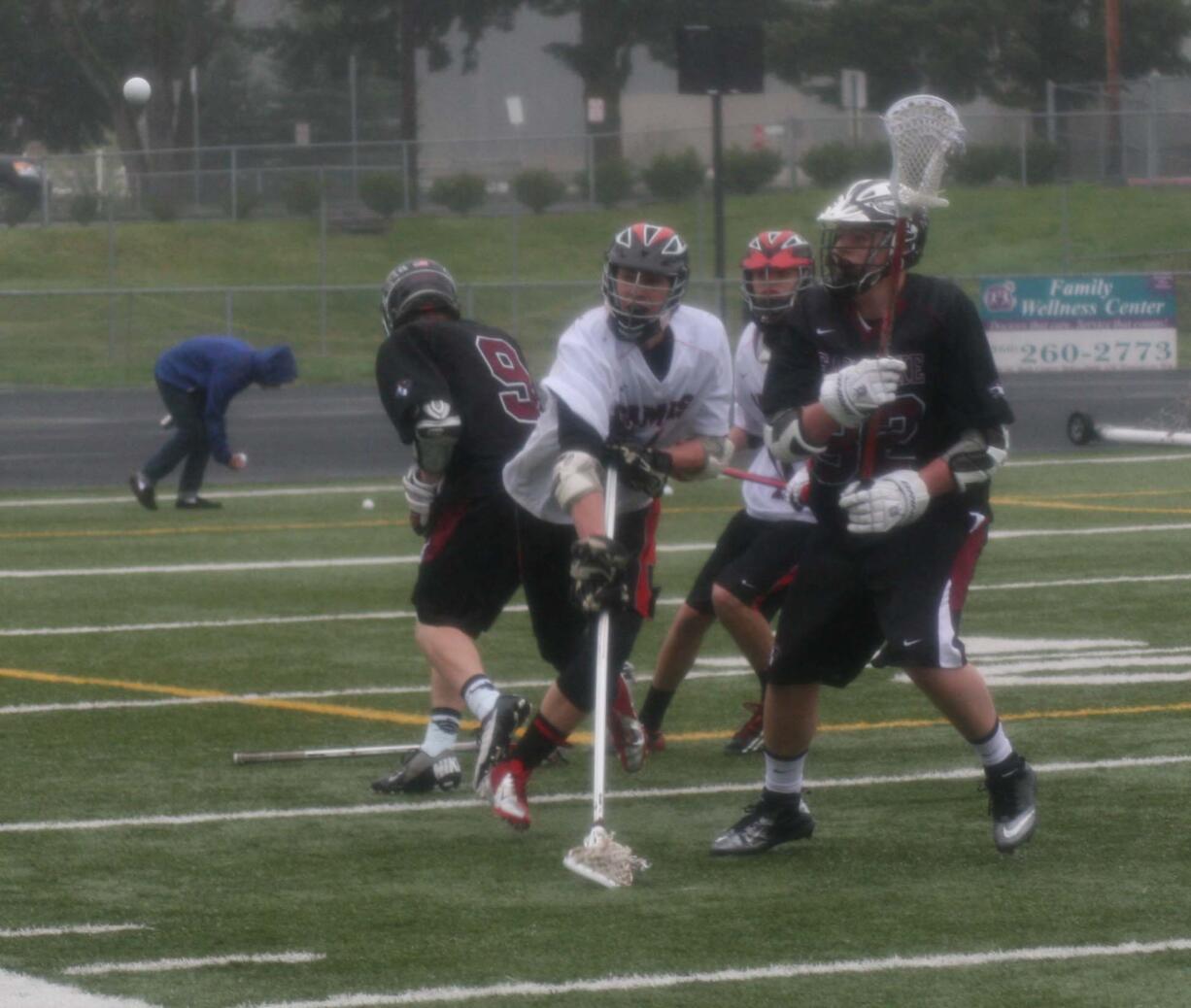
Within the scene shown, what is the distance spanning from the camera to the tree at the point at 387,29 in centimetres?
5716

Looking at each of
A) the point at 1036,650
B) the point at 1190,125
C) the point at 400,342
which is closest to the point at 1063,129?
the point at 1190,125

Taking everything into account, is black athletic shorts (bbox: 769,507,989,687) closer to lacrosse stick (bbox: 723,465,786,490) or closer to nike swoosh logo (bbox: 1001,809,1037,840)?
nike swoosh logo (bbox: 1001,809,1037,840)

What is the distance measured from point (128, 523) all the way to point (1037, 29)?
1601 inches

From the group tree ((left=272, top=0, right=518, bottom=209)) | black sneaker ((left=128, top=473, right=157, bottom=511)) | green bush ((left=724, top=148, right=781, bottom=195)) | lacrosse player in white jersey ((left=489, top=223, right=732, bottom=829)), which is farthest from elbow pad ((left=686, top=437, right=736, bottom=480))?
tree ((left=272, top=0, right=518, bottom=209))

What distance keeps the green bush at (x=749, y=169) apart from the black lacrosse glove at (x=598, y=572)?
130 feet

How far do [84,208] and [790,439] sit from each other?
39852mm

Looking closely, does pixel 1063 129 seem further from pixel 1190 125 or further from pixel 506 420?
pixel 506 420

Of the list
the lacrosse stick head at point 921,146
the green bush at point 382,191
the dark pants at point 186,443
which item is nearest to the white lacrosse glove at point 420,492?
the lacrosse stick head at point 921,146

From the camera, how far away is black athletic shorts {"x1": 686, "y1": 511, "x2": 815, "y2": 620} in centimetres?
877

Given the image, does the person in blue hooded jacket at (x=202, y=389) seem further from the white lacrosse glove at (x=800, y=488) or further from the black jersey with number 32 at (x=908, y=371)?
the black jersey with number 32 at (x=908, y=371)

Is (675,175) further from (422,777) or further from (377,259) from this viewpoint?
(422,777)

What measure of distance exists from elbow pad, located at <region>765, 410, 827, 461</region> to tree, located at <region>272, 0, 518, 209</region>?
49.0 meters

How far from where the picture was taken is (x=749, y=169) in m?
46.2

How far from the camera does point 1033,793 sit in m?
6.96
